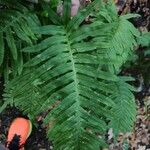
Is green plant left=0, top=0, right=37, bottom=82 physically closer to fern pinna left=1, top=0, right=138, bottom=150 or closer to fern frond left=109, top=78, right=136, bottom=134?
fern pinna left=1, top=0, right=138, bottom=150

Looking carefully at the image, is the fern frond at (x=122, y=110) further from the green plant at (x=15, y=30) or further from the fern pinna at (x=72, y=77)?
the green plant at (x=15, y=30)

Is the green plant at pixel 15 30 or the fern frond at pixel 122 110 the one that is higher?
the green plant at pixel 15 30

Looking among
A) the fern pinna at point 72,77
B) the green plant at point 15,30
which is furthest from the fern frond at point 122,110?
the green plant at point 15,30

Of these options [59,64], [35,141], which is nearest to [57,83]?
[59,64]

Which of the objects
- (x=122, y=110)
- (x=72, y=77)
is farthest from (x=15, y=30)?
(x=122, y=110)

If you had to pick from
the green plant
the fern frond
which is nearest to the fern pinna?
the green plant

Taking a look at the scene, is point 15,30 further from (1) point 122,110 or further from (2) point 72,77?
(1) point 122,110

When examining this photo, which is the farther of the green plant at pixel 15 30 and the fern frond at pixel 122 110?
the fern frond at pixel 122 110

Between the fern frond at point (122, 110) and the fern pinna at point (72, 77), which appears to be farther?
the fern frond at point (122, 110)
